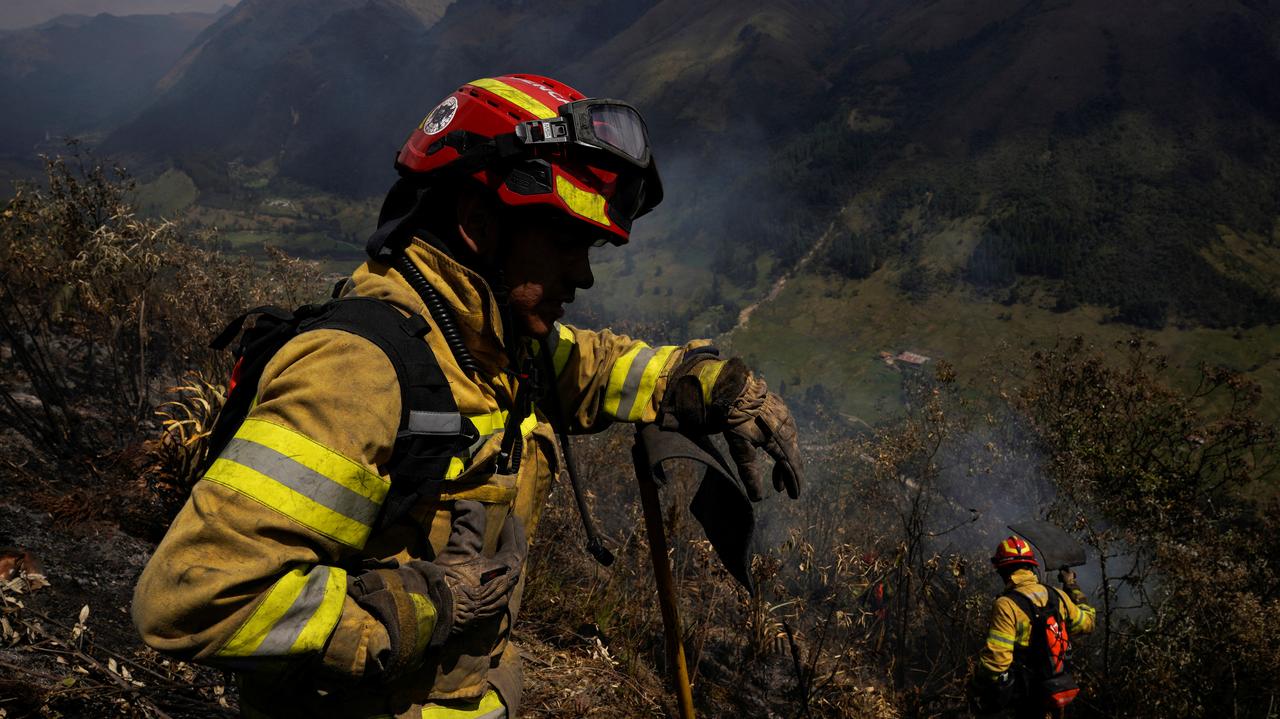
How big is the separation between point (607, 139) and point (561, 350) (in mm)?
868

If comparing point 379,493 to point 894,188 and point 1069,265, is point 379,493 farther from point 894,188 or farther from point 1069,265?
point 894,188

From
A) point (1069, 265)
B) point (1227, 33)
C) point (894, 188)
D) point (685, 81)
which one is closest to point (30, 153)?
point (685, 81)

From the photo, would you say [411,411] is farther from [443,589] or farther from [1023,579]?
[1023,579]

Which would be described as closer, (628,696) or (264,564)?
(264,564)

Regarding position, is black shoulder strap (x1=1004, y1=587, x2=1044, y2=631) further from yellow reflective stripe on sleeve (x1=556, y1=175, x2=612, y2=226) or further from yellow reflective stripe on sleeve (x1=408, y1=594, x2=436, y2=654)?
yellow reflective stripe on sleeve (x1=408, y1=594, x2=436, y2=654)

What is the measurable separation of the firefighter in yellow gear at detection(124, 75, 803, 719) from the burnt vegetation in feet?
5.20

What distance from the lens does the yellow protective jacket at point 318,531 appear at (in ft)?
4.21

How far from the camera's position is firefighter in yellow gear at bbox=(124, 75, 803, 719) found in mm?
1313

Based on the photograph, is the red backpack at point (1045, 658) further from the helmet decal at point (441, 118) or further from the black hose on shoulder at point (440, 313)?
the helmet decal at point (441, 118)

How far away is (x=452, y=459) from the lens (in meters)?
1.72

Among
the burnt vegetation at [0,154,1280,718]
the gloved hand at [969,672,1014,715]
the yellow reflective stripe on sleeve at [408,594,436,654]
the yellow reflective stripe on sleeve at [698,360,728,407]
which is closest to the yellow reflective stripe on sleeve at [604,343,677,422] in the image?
the yellow reflective stripe on sleeve at [698,360,728,407]

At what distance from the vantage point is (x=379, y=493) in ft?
4.94

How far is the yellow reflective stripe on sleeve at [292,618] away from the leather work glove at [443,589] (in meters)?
0.10

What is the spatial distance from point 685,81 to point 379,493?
679 ft
